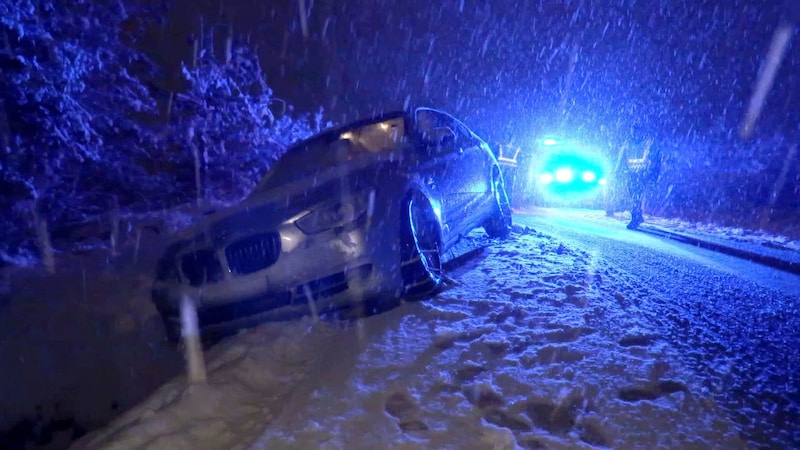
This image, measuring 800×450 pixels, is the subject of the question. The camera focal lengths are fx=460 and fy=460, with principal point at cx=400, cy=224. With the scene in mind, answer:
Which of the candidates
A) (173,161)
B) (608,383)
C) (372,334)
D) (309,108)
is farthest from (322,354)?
(309,108)

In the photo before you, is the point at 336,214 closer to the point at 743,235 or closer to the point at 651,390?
the point at 651,390

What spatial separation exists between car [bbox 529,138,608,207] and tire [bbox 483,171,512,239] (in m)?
7.51

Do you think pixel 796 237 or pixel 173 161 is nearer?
pixel 796 237

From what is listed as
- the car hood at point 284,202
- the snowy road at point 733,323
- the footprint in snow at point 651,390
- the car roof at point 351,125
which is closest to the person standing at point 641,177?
the snowy road at point 733,323

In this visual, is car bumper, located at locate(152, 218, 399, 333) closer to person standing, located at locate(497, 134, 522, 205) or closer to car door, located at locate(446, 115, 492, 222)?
car door, located at locate(446, 115, 492, 222)

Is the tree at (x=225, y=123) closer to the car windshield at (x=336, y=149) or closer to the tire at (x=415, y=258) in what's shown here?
the car windshield at (x=336, y=149)

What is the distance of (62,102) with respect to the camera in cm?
748

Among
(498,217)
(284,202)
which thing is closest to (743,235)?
(498,217)

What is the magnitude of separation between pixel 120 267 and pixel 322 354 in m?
4.21

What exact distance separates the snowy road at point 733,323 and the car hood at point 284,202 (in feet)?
7.40

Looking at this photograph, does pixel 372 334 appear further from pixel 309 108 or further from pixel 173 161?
pixel 309 108

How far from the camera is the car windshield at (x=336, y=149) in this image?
→ 4.54 m

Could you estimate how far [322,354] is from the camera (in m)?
2.95

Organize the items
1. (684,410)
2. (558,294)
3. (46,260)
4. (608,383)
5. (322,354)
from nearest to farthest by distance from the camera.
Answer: (684,410) → (608,383) → (322,354) → (558,294) → (46,260)
